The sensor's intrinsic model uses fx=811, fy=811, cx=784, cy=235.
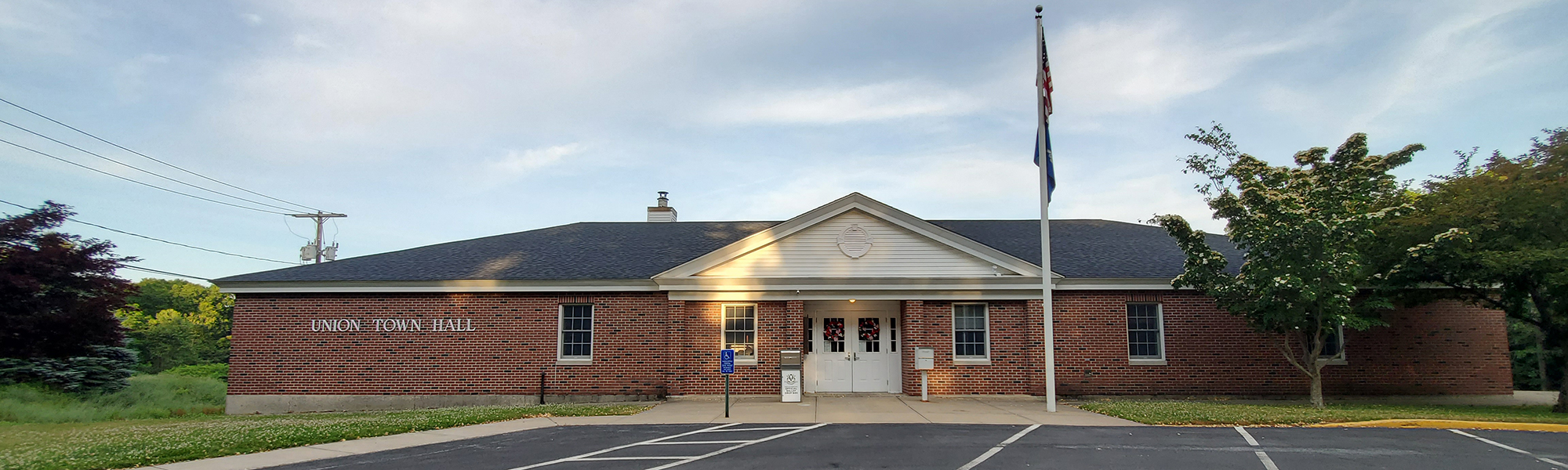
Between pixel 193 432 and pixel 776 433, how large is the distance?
837 cm

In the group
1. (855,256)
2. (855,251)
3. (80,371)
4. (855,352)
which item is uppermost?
(855,251)

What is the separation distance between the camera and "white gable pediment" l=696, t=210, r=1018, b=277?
1761cm

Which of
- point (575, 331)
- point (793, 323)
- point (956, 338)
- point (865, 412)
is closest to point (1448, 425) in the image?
point (956, 338)

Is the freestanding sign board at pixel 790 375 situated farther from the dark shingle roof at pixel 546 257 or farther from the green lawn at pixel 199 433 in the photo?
the dark shingle roof at pixel 546 257

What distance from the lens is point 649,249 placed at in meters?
20.2

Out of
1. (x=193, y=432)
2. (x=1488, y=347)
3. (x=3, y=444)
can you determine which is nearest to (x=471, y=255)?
Result: (x=193, y=432)

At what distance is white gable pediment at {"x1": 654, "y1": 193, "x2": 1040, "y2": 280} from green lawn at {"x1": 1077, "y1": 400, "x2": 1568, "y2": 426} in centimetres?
382

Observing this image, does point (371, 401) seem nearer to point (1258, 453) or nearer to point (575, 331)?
point (575, 331)

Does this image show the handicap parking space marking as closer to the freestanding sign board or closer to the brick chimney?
the freestanding sign board

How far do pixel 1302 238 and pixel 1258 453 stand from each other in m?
6.49

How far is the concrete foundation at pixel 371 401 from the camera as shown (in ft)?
57.9

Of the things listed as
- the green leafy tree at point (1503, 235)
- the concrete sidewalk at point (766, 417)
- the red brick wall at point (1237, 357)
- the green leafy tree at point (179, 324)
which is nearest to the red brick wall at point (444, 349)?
the concrete sidewalk at point (766, 417)

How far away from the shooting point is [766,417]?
13.9 meters

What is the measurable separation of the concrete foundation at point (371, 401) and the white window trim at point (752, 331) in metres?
1.97
